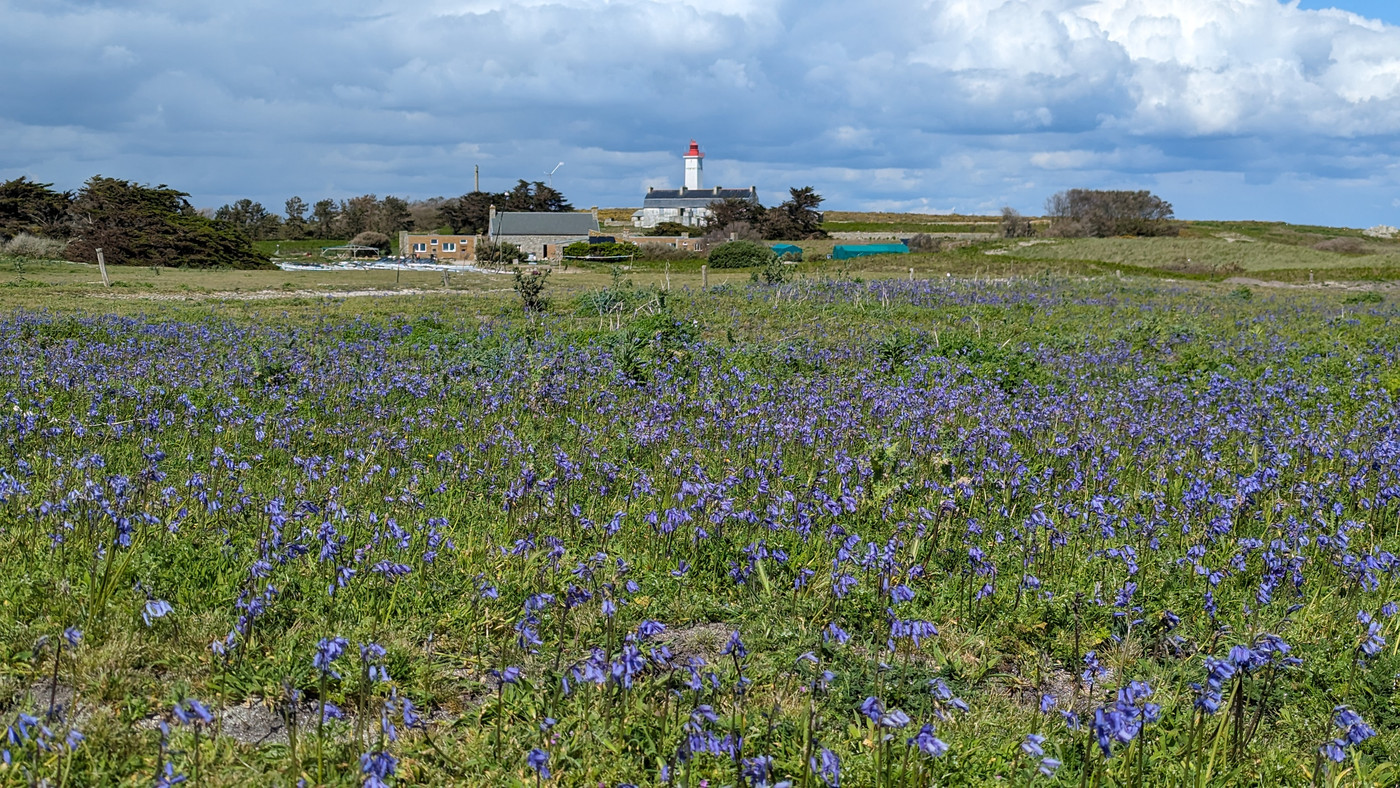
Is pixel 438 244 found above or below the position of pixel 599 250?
above

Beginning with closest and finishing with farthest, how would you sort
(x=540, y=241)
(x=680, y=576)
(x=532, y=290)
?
1. (x=680, y=576)
2. (x=532, y=290)
3. (x=540, y=241)

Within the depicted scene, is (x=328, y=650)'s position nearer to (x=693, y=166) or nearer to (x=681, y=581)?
(x=681, y=581)

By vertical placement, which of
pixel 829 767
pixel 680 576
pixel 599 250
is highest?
pixel 599 250

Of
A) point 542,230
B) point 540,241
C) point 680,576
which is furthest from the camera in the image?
point 542,230

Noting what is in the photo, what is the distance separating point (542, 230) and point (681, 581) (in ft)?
298

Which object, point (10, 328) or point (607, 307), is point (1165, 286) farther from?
point (10, 328)

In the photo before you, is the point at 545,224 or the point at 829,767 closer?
the point at 829,767

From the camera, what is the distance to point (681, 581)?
18.6ft

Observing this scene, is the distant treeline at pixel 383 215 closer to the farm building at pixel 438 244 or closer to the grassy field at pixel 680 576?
the farm building at pixel 438 244

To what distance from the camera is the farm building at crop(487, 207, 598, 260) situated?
9188cm

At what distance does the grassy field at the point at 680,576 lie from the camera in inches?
149

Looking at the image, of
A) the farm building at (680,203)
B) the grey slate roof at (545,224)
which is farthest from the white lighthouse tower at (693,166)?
the grey slate roof at (545,224)

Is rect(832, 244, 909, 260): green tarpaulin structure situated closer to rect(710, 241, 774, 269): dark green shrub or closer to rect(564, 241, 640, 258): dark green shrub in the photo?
rect(710, 241, 774, 269): dark green shrub

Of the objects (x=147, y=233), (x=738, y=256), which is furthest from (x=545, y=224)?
(x=147, y=233)
